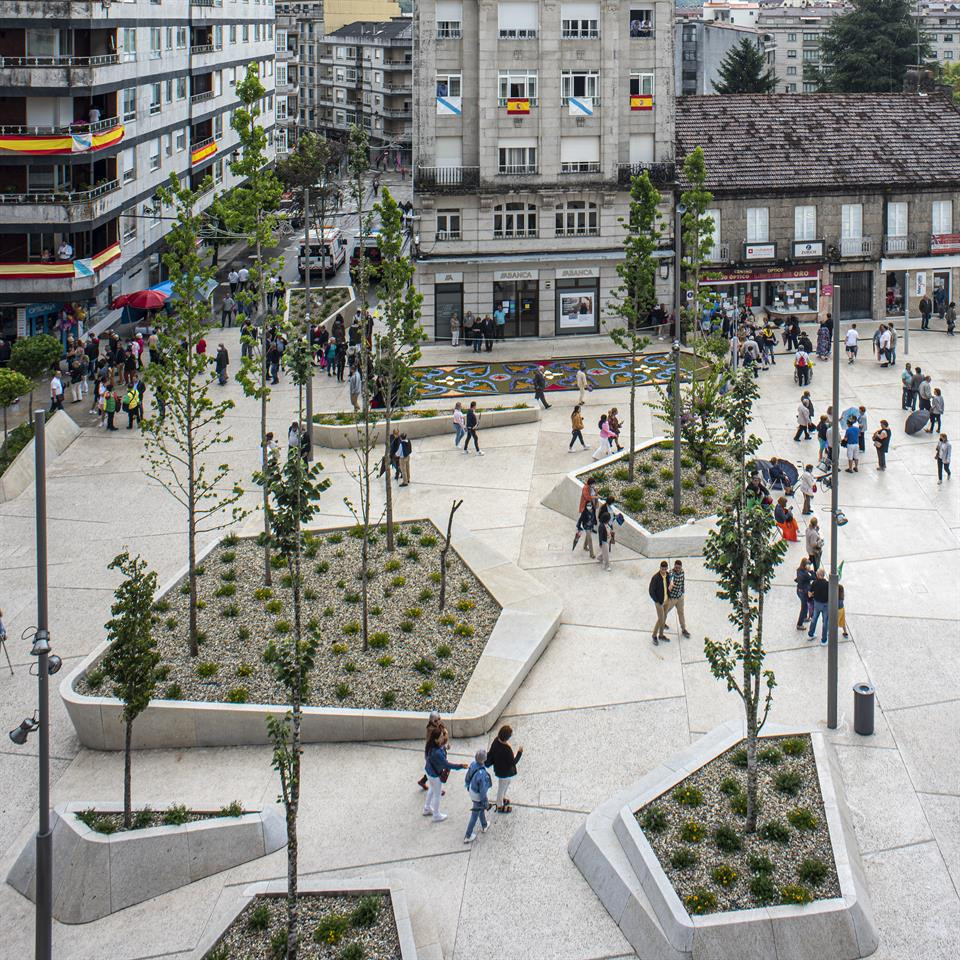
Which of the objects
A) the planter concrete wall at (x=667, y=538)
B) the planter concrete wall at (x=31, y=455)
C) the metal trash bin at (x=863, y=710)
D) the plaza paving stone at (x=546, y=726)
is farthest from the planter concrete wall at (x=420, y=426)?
the metal trash bin at (x=863, y=710)

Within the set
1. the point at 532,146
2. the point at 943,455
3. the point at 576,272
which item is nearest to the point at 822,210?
the point at 576,272

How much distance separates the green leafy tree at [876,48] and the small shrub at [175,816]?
235ft

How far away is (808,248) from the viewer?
4906 cm

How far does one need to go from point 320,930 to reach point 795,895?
5.52 m

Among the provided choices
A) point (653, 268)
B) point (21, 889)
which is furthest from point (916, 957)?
point (653, 268)

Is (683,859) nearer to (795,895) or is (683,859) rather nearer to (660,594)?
(795,895)

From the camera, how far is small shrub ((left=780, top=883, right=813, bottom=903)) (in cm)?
1431

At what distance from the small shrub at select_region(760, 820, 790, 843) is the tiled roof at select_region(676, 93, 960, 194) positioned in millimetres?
36332

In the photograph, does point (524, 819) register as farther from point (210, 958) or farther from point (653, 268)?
point (653, 268)

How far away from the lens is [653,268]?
30.5 meters

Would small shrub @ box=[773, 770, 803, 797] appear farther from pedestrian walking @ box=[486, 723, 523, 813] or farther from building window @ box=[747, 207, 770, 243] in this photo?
building window @ box=[747, 207, 770, 243]

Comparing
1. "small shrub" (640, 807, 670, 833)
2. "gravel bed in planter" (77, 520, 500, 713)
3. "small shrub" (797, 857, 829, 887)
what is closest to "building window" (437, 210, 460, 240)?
"gravel bed in planter" (77, 520, 500, 713)

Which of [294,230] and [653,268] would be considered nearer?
[653,268]

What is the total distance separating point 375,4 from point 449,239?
90.4 meters
